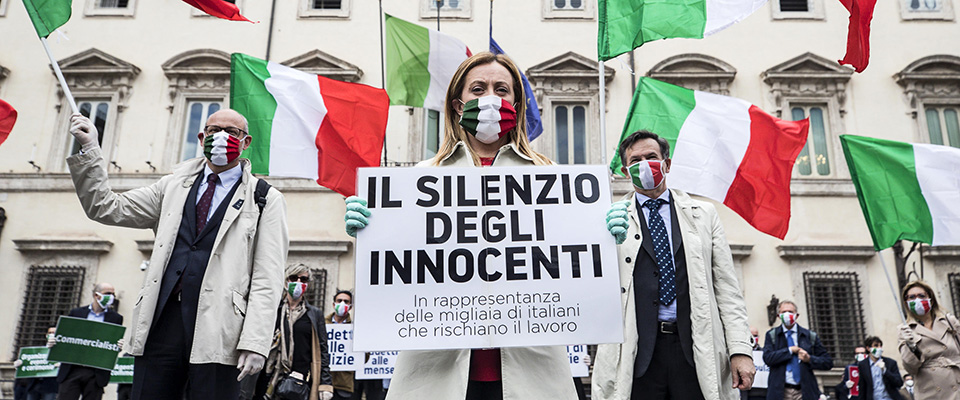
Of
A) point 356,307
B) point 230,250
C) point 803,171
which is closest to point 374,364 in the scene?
point 230,250

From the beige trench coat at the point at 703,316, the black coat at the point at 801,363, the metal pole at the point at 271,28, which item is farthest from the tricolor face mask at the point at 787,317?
the metal pole at the point at 271,28

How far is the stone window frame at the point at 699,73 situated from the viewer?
1786 centimetres

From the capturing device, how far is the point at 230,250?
3.97 m

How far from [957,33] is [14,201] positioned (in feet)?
72.2

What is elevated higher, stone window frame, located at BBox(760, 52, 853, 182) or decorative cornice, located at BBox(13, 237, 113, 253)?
stone window frame, located at BBox(760, 52, 853, 182)

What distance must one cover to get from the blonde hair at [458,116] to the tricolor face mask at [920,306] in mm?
6255

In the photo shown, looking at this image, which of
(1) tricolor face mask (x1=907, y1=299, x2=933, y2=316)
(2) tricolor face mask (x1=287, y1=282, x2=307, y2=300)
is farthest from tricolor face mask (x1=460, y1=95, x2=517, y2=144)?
(1) tricolor face mask (x1=907, y1=299, x2=933, y2=316)

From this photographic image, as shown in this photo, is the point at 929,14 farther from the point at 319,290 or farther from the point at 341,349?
the point at 341,349

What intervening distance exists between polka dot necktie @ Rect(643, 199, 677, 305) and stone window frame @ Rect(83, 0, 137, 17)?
1777 centimetres

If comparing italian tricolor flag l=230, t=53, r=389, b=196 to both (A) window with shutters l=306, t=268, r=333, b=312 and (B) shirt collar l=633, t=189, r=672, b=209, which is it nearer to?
(A) window with shutters l=306, t=268, r=333, b=312

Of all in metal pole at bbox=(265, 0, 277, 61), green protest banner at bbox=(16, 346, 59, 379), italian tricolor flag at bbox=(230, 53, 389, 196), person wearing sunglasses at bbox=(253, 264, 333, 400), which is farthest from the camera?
metal pole at bbox=(265, 0, 277, 61)

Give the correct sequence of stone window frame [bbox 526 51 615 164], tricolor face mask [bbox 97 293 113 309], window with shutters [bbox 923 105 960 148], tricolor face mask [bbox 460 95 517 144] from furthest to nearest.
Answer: stone window frame [bbox 526 51 615 164], window with shutters [bbox 923 105 960 148], tricolor face mask [bbox 97 293 113 309], tricolor face mask [bbox 460 95 517 144]

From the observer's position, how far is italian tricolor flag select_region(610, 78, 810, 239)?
977 centimetres

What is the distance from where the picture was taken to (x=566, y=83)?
18.2m
